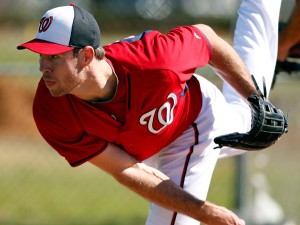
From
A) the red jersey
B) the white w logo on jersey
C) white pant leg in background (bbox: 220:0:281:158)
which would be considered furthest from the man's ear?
white pant leg in background (bbox: 220:0:281:158)

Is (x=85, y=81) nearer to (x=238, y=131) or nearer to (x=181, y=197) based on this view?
(x=181, y=197)

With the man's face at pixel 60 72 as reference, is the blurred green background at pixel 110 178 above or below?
below

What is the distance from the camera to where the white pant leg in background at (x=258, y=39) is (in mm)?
5797

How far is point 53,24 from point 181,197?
115cm

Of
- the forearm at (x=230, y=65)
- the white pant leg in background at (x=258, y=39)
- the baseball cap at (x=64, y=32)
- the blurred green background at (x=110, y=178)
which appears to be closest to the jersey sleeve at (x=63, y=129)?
the baseball cap at (x=64, y=32)

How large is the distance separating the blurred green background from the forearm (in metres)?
2.30

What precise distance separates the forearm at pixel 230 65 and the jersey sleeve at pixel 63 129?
0.82 m

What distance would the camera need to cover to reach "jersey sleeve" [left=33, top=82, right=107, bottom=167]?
16.6 ft

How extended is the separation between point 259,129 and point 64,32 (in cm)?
121

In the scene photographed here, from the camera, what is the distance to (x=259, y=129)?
17.0ft

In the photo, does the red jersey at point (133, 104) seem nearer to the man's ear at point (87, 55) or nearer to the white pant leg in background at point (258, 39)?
the man's ear at point (87, 55)

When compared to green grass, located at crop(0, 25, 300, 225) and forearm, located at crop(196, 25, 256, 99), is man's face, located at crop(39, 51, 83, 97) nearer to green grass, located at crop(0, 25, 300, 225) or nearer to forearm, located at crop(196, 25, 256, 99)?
forearm, located at crop(196, 25, 256, 99)

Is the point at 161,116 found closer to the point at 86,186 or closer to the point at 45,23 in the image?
the point at 45,23

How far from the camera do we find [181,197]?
5.05m
